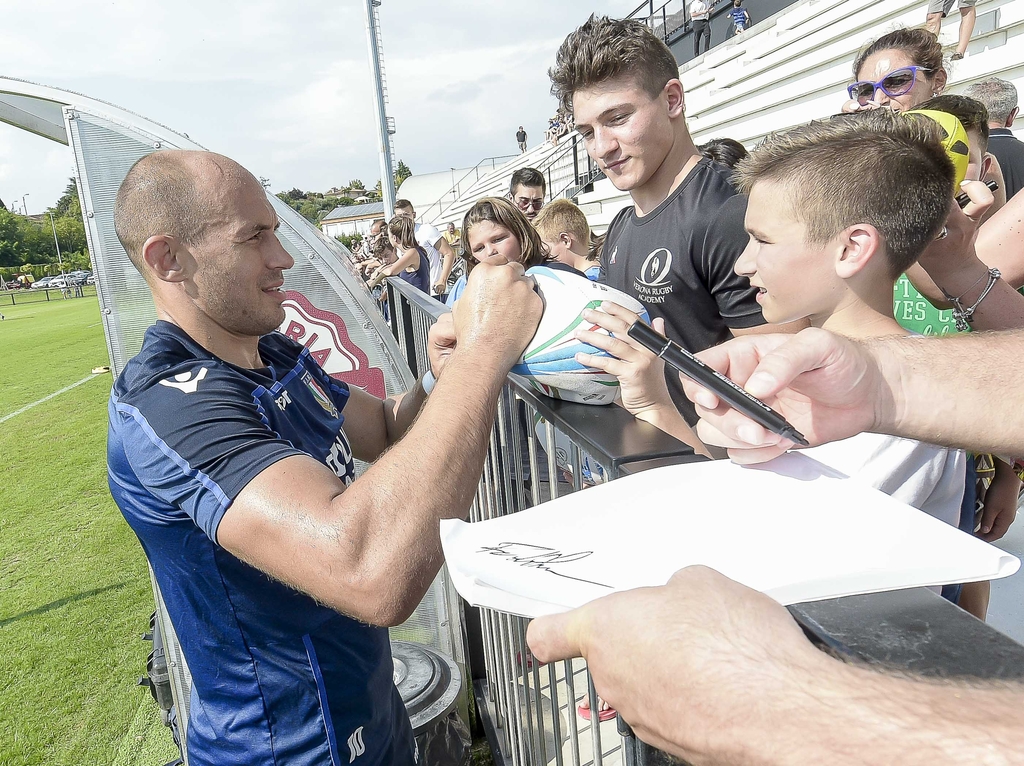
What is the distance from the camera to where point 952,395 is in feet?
3.87

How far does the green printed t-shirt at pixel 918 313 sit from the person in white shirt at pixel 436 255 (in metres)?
6.36

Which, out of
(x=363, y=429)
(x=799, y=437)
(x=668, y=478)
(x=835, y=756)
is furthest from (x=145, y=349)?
(x=835, y=756)

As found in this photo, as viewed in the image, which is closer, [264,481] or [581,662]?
[264,481]

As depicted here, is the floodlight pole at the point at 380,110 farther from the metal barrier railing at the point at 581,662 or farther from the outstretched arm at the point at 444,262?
the metal barrier railing at the point at 581,662

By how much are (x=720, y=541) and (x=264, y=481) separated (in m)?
0.87

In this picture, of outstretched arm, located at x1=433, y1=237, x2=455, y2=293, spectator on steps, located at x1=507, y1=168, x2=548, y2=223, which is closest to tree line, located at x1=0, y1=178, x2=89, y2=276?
outstretched arm, located at x1=433, y1=237, x2=455, y2=293

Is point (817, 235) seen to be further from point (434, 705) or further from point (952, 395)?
point (434, 705)

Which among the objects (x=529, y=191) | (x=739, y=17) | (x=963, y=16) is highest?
(x=739, y=17)

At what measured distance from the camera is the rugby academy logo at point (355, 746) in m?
1.75

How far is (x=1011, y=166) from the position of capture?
3.46m

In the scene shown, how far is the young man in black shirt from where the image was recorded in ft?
8.05

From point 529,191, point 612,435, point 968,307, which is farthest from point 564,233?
point 612,435

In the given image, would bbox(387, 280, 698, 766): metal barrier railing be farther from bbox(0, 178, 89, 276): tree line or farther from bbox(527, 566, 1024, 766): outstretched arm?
bbox(0, 178, 89, 276): tree line
